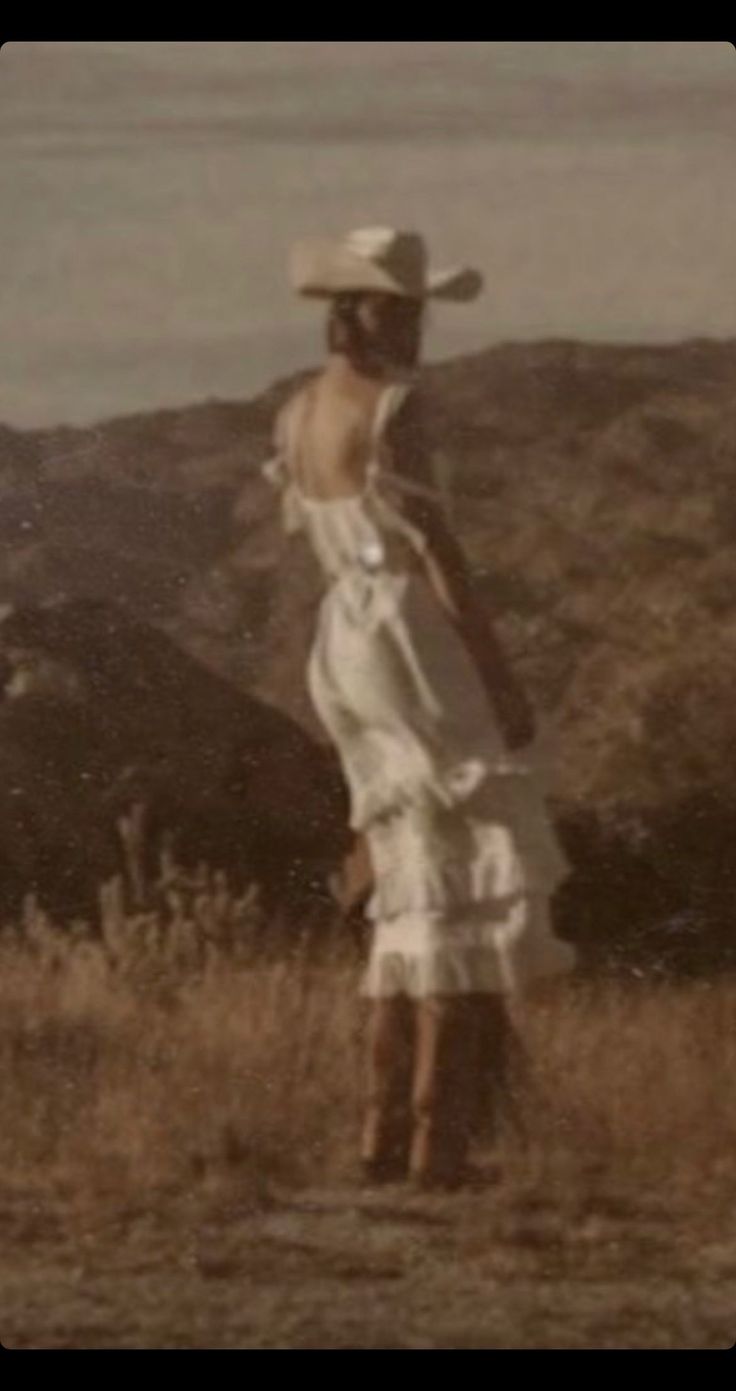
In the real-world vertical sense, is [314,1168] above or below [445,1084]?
below

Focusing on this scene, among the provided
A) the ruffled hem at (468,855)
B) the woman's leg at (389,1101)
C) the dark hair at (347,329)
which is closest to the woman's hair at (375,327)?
the dark hair at (347,329)

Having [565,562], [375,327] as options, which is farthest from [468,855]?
[375,327]

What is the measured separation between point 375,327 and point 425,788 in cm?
81

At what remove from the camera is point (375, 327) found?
167 inches

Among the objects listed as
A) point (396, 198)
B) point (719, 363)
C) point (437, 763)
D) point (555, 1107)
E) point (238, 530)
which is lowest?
point (555, 1107)

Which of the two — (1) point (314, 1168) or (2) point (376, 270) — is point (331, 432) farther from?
(1) point (314, 1168)

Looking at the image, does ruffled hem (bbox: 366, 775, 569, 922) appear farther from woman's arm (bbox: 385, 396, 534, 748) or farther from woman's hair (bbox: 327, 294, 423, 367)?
woman's hair (bbox: 327, 294, 423, 367)

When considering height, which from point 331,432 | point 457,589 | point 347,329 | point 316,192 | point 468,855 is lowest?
point 468,855

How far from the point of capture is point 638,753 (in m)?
4.19

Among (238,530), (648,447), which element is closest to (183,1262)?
(238,530)

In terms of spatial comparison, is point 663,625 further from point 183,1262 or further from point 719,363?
point 183,1262

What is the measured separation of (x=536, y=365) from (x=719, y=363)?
33 centimetres

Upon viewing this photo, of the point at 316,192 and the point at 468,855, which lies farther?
the point at 316,192

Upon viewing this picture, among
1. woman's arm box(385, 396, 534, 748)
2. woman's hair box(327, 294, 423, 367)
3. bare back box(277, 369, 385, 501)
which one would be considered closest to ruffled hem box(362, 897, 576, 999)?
woman's arm box(385, 396, 534, 748)
